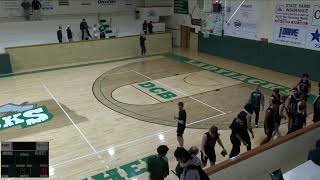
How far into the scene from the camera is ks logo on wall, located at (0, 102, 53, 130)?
10.1m

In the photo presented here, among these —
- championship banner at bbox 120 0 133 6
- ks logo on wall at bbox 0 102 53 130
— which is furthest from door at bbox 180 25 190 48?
ks logo on wall at bbox 0 102 53 130

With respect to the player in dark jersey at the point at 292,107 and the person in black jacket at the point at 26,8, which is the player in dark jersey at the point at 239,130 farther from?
the person in black jacket at the point at 26,8

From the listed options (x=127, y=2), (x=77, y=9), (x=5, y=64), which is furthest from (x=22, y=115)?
(x=127, y=2)

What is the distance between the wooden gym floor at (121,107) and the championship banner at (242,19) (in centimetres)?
179

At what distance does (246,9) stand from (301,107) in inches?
421

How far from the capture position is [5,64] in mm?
16031

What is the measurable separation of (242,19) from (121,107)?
375 inches

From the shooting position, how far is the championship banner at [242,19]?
1636 centimetres

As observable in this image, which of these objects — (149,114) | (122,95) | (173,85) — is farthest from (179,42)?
(149,114)

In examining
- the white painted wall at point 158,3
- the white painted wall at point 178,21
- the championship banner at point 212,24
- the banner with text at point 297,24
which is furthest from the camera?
the white painted wall at point 158,3

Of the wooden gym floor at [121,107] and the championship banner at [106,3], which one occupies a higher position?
the championship banner at [106,3]

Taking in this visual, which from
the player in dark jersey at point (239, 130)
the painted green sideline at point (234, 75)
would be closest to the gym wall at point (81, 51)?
the painted green sideline at point (234, 75)

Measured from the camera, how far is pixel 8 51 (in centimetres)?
1616

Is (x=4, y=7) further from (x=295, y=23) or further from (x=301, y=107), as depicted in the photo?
(x=301, y=107)
